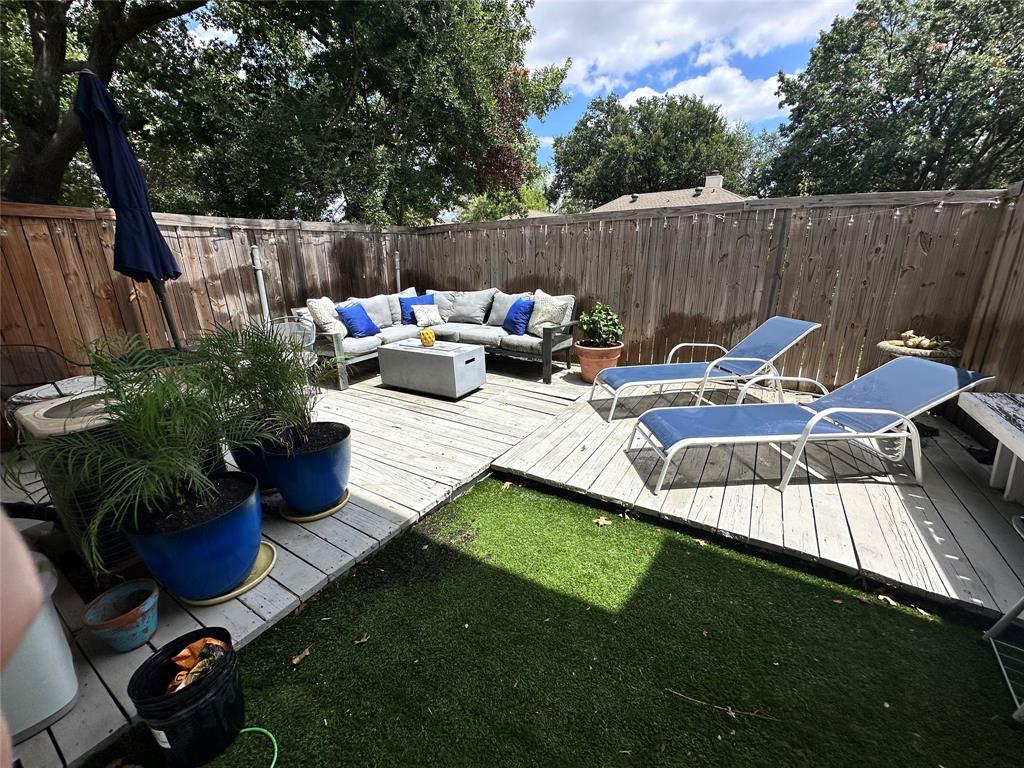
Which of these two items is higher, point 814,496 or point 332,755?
point 814,496

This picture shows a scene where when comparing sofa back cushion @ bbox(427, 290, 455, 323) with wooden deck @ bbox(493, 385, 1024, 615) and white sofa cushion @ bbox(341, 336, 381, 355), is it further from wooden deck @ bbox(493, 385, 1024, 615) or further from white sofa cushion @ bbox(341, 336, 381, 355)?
wooden deck @ bbox(493, 385, 1024, 615)

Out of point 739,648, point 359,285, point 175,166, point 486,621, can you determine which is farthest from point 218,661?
point 175,166

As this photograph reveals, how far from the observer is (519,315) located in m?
5.23

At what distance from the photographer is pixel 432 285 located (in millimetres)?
6871

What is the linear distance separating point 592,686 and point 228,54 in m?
11.8

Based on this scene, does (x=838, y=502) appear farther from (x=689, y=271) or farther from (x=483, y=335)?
(x=483, y=335)

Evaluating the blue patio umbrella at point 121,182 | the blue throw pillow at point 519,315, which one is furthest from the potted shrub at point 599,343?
the blue patio umbrella at point 121,182

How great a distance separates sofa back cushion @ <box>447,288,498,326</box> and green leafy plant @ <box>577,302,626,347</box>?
145cm

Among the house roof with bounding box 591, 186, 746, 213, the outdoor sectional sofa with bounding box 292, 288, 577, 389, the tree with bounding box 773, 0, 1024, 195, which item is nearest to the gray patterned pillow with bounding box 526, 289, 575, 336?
the outdoor sectional sofa with bounding box 292, 288, 577, 389

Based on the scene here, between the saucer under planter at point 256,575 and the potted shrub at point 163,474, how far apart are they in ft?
0.09

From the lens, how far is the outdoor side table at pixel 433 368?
4.30 m

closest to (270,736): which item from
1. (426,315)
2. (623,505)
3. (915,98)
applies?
(623,505)

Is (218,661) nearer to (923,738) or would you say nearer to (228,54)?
(923,738)

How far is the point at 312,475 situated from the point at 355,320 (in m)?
3.25
